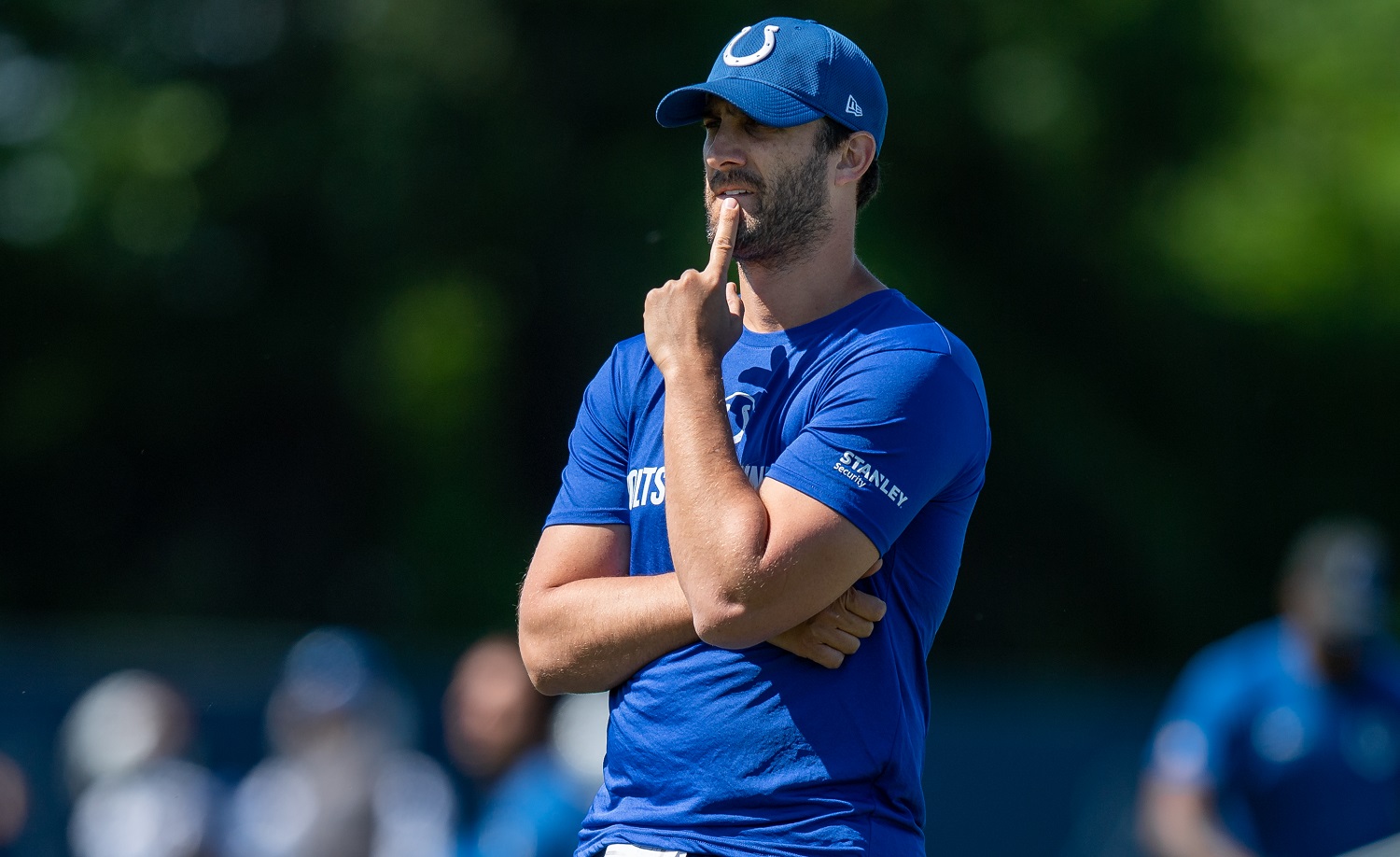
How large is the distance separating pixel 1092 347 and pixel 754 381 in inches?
428

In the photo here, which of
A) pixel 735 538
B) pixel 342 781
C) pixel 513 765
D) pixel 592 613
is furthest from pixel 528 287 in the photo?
pixel 735 538

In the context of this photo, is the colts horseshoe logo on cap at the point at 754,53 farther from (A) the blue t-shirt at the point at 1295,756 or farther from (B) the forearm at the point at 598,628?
(A) the blue t-shirt at the point at 1295,756

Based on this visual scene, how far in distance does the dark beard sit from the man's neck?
0.02 meters

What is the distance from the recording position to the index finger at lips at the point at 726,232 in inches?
111

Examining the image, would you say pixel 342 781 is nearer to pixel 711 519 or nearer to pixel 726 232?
pixel 726 232

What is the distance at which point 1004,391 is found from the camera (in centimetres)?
1200

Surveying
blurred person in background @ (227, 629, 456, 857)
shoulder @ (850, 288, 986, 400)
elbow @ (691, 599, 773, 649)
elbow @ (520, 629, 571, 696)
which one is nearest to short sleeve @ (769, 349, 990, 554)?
shoulder @ (850, 288, 986, 400)

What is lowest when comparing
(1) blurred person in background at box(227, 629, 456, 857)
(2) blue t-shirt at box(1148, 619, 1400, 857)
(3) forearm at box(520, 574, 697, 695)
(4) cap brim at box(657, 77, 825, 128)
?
(1) blurred person in background at box(227, 629, 456, 857)

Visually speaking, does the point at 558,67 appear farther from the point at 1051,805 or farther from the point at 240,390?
the point at 1051,805

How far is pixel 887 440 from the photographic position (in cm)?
260

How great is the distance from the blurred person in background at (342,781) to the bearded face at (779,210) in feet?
15.9

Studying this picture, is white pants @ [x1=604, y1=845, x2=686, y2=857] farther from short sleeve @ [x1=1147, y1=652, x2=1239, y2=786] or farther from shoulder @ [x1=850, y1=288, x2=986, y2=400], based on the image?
short sleeve @ [x1=1147, y1=652, x2=1239, y2=786]

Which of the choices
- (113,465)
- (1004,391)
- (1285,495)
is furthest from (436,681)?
(1285,495)

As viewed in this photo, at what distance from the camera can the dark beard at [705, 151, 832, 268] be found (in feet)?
9.46
